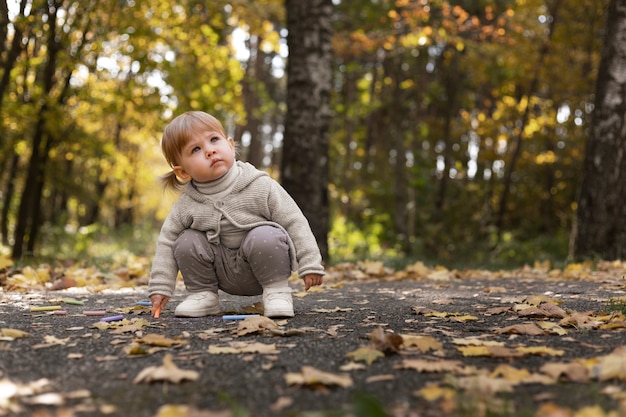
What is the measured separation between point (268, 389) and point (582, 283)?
3650 millimetres

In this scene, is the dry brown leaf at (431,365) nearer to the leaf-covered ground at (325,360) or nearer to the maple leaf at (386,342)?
the leaf-covered ground at (325,360)

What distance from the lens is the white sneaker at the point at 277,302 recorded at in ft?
10.8

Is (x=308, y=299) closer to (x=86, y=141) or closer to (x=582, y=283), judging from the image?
(x=582, y=283)

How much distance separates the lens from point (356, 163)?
59.9ft

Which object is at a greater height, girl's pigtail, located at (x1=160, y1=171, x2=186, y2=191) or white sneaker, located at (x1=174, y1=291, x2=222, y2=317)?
girl's pigtail, located at (x1=160, y1=171, x2=186, y2=191)

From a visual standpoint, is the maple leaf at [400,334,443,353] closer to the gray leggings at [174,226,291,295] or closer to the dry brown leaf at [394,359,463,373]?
the dry brown leaf at [394,359,463,373]

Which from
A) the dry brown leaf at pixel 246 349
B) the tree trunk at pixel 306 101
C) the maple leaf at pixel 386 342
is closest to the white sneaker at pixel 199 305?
the dry brown leaf at pixel 246 349

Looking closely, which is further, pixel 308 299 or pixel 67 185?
pixel 67 185

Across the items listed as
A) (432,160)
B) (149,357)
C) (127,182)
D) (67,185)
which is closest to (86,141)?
(67,185)

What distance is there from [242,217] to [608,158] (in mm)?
5624

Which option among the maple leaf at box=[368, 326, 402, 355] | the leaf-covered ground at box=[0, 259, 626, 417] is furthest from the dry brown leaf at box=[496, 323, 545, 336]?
the maple leaf at box=[368, 326, 402, 355]

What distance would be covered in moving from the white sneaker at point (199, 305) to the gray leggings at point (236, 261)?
49 millimetres

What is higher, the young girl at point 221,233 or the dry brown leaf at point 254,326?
the young girl at point 221,233

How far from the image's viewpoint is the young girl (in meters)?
3.38
